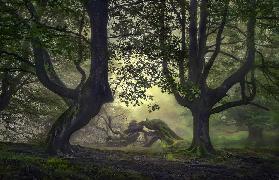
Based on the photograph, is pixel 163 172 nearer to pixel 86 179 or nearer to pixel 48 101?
pixel 86 179

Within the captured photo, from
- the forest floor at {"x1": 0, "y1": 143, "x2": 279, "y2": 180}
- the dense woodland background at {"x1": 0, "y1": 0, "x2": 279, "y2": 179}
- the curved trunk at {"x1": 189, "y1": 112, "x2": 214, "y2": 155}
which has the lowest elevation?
the forest floor at {"x1": 0, "y1": 143, "x2": 279, "y2": 180}

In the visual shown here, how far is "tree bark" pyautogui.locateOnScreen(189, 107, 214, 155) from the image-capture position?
22.0m

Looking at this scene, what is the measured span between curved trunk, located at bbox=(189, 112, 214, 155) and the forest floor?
2.36 feet

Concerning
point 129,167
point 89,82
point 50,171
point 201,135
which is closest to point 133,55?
point 89,82

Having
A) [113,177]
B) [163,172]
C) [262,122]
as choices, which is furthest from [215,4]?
[262,122]

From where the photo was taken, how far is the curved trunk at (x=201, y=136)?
21.9 m

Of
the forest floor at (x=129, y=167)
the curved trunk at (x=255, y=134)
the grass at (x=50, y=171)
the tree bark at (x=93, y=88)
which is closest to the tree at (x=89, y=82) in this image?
the tree bark at (x=93, y=88)

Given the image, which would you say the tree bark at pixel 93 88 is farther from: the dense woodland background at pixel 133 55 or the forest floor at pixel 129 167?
the forest floor at pixel 129 167

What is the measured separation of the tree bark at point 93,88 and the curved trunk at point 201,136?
24.6ft

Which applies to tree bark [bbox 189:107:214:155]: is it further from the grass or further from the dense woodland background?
the grass

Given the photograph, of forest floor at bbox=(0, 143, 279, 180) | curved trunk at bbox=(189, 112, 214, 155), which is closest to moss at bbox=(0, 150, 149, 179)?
forest floor at bbox=(0, 143, 279, 180)

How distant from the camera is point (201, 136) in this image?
22.1 m

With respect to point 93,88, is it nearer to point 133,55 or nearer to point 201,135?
point 133,55

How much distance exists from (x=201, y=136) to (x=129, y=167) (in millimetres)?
8209
